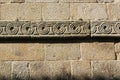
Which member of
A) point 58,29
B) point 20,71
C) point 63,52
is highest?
point 58,29

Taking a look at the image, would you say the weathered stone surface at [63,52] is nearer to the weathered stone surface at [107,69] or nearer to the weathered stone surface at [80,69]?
the weathered stone surface at [80,69]

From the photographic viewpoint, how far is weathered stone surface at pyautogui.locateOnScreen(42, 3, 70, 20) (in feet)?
14.5

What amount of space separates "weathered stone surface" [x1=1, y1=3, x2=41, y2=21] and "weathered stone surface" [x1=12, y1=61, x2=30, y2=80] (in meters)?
0.54

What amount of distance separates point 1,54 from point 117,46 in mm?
1345

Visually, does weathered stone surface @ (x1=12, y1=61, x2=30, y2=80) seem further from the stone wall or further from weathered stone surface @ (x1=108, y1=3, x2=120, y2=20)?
weathered stone surface @ (x1=108, y1=3, x2=120, y2=20)

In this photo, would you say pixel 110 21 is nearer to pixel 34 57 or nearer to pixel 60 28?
pixel 60 28

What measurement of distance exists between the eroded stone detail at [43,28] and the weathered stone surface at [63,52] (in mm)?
133

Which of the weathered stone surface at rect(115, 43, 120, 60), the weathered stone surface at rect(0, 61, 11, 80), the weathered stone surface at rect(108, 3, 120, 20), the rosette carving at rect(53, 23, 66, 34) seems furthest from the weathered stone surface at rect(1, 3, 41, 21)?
the weathered stone surface at rect(115, 43, 120, 60)

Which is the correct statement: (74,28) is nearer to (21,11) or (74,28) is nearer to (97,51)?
(97,51)

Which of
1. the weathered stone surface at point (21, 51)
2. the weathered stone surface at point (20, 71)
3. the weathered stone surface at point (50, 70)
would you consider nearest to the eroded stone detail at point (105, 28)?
the weathered stone surface at point (50, 70)

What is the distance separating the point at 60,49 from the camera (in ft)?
14.2

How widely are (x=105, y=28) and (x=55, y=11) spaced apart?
2.05 ft

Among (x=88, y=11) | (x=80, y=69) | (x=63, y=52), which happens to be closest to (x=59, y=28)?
(x=63, y=52)

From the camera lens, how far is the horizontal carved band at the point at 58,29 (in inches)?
169
